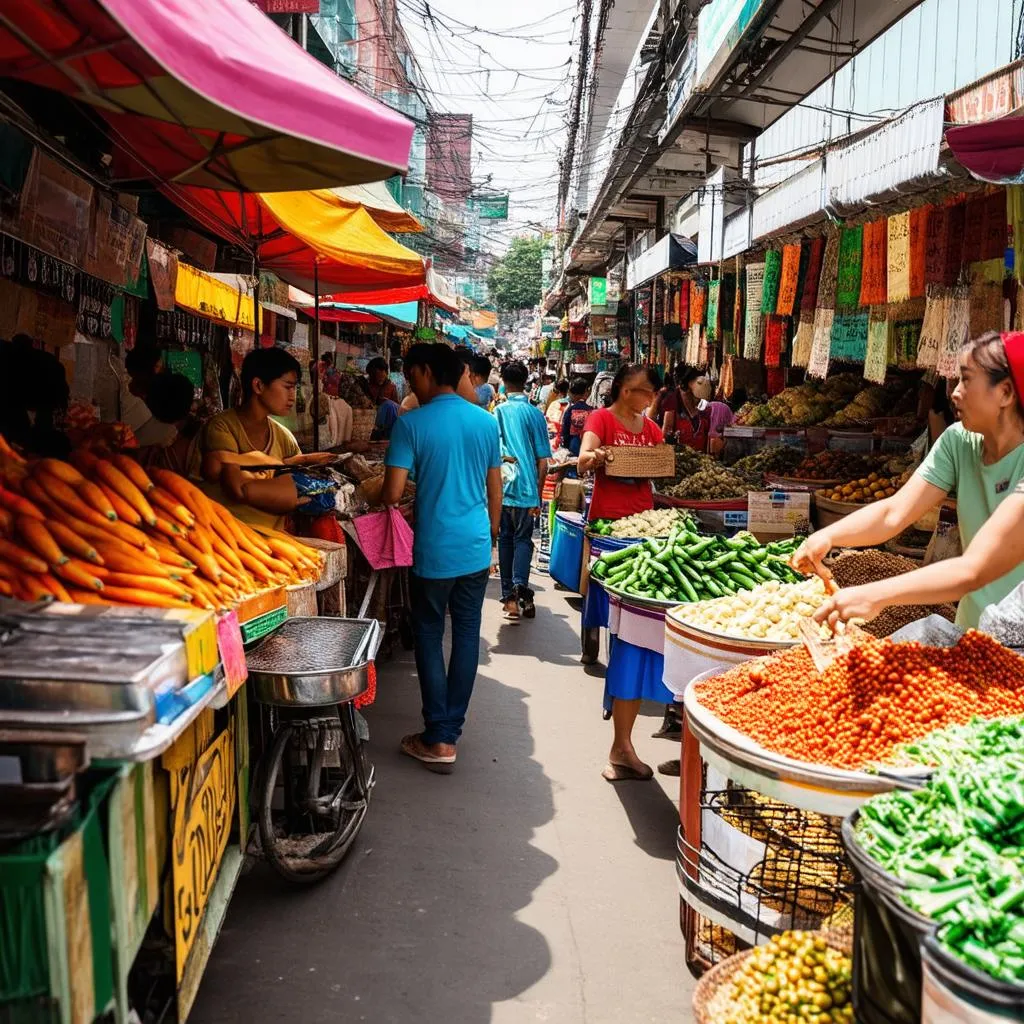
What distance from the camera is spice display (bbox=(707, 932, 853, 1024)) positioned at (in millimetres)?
2369

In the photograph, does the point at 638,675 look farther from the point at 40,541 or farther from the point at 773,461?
the point at 773,461

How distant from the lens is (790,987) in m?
2.41

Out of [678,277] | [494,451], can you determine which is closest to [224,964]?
[494,451]

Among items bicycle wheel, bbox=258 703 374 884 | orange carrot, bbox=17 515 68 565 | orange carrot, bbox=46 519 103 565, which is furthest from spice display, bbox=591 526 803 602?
orange carrot, bbox=17 515 68 565

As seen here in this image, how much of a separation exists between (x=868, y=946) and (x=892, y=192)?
472 cm

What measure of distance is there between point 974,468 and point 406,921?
288 cm

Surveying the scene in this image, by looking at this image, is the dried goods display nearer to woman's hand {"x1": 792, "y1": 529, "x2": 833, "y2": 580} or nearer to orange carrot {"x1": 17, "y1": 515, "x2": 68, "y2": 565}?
woman's hand {"x1": 792, "y1": 529, "x2": 833, "y2": 580}

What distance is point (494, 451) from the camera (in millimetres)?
5438

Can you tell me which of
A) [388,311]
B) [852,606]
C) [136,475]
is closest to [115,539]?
[136,475]

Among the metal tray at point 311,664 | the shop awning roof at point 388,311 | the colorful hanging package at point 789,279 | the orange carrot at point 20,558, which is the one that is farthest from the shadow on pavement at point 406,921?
the shop awning roof at point 388,311

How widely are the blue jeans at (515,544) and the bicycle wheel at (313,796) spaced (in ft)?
16.1

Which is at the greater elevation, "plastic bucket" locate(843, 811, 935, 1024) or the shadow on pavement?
"plastic bucket" locate(843, 811, 935, 1024)

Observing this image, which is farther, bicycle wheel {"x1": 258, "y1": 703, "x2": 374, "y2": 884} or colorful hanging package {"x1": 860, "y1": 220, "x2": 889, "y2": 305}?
colorful hanging package {"x1": 860, "y1": 220, "x2": 889, "y2": 305}

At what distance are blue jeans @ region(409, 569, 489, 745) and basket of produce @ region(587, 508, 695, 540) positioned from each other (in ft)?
4.65
